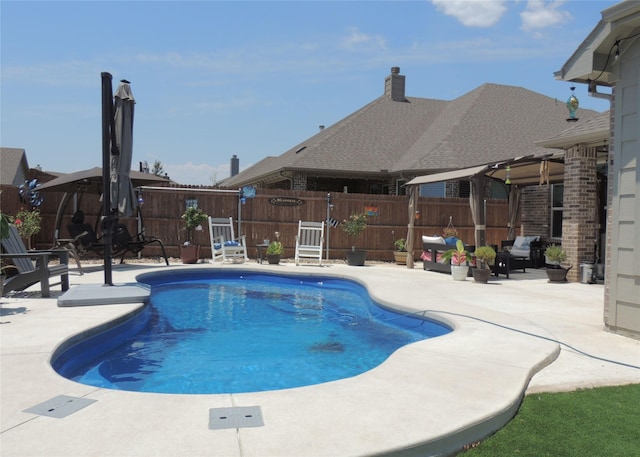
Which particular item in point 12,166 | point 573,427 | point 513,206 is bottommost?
point 573,427

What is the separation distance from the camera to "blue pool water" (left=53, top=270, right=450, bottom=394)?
4.57 meters

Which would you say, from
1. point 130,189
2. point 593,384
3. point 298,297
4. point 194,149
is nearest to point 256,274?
point 298,297

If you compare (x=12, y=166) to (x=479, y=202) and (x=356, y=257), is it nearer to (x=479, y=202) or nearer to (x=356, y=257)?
(x=356, y=257)

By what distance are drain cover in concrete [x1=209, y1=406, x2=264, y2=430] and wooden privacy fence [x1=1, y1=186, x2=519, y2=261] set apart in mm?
11393

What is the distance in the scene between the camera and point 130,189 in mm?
8305

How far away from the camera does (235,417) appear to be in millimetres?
2805

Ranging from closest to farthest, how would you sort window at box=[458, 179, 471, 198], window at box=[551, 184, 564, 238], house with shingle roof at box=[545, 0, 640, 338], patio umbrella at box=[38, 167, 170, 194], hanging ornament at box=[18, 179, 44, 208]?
house with shingle roof at box=[545, 0, 640, 338] < patio umbrella at box=[38, 167, 170, 194] < hanging ornament at box=[18, 179, 44, 208] < window at box=[551, 184, 564, 238] < window at box=[458, 179, 471, 198]

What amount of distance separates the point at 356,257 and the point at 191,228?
15.5 feet

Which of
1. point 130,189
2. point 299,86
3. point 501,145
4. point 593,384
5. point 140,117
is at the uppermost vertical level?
point 299,86

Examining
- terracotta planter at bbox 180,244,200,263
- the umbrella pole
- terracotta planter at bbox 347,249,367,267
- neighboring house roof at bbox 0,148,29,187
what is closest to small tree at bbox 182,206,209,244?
terracotta planter at bbox 180,244,200,263

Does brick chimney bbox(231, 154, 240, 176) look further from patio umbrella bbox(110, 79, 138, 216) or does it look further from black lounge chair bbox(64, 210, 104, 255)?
patio umbrella bbox(110, 79, 138, 216)

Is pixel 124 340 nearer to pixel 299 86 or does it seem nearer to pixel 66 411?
pixel 66 411

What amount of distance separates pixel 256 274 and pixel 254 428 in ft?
29.8

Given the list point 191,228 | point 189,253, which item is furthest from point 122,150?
point 191,228
